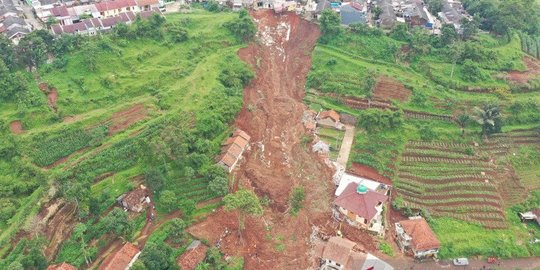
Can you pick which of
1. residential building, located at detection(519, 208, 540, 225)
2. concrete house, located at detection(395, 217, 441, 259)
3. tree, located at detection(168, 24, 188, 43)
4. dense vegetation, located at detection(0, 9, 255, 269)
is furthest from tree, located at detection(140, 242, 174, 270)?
residential building, located at detection(519, 208, 540, 225)

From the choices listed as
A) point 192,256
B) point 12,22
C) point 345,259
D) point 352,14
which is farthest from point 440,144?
Result: point 12,22

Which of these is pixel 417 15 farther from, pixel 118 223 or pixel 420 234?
pixel 118 223

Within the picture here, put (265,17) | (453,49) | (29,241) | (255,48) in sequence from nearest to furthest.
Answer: (29,241), (453,49), (255,48), (265,17)

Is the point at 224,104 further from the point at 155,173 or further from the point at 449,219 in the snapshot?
the point at 449,219

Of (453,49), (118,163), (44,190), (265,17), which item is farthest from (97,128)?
(453,49)

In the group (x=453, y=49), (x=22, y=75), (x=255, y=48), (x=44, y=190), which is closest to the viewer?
(x=44, y=190)

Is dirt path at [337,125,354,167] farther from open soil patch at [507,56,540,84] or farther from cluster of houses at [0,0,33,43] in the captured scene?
cluster of houses at [0,0,33,43]
